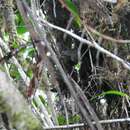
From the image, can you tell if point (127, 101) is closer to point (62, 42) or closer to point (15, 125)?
point (62, 42)

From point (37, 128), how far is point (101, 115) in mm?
919

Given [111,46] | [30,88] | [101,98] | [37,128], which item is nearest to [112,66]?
[111,46]

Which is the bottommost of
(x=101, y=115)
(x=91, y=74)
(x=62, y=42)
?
(x=101, y=115)

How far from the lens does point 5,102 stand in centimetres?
45

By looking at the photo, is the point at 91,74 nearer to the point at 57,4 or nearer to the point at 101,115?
the point at 101,115

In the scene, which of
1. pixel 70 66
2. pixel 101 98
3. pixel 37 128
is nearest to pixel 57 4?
pixel 70 66

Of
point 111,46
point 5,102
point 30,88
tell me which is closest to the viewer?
point 5,102

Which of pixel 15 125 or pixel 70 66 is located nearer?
pixel 15 125

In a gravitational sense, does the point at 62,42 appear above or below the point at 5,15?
below

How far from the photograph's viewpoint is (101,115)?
1.37 meters

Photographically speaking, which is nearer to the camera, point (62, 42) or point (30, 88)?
point (30, 88)

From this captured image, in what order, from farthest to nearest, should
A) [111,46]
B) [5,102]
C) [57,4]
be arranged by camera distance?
[57,4] < [111,46] < [5,102]

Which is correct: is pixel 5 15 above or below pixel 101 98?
above

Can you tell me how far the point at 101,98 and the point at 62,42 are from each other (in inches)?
10.8
